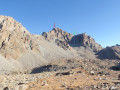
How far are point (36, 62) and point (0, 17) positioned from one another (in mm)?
60214

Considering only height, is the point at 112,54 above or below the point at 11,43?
below

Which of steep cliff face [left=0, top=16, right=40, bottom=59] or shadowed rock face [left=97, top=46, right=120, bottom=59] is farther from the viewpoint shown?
shadowed rock face [left=97, top=46, right=120, bottom=59]

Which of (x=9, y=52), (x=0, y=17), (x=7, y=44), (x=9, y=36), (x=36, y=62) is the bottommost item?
(x=36, y=62)

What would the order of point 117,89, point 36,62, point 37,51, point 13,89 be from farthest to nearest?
point 37,51, point 36,62, point 13,89, point 117,89

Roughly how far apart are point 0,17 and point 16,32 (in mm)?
28746

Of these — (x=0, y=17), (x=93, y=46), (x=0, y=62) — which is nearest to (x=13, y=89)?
(x=0, y=62)

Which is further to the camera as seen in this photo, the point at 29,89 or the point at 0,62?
the point at 0,62

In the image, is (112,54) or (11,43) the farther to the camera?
(112,54)

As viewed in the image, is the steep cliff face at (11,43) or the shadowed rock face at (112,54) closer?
A: the steep cliff face at (11,43)

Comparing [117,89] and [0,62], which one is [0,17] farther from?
[117,89]

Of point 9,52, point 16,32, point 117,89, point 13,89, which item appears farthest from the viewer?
point 16,32

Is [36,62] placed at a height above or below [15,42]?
below

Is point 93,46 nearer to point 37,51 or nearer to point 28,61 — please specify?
point 37,51

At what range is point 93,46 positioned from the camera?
197750 mm
